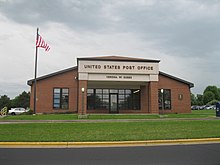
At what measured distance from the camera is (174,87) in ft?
114

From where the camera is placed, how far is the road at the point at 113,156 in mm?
7379

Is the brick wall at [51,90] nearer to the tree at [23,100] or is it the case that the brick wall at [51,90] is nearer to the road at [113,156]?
the road at [113,156]

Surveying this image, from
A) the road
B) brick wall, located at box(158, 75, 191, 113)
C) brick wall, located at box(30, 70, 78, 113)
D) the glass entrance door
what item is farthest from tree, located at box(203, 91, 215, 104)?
the road

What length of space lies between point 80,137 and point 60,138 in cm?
87

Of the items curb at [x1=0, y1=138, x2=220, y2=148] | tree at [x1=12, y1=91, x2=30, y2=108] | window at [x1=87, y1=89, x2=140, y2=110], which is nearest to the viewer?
curb at [x1=0, y1=138, x2=220, y2=148]

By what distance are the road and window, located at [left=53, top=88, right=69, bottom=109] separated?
Answer: 74.5 ft

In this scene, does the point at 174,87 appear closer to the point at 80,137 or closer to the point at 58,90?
the point at 58,90

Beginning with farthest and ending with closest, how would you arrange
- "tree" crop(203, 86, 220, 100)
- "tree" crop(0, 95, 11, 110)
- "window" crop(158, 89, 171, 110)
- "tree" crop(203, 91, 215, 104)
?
"tree" crop(203, 86, 220, 100) → "tree" crop(203, 91, 215, 104) → "tree" crop(0, 95, 11, 110) → "window" crop(158, 89, 171, 110)

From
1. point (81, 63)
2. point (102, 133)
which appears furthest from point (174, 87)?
point (102, 133)

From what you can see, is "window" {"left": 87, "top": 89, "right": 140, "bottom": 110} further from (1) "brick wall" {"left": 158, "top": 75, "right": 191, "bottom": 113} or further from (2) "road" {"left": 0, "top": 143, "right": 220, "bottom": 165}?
(2) "road" {"left": 0, "top": 143, "right": 220, "bottom": 165}

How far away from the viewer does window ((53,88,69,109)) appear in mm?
32062

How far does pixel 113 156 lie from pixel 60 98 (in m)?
24.7

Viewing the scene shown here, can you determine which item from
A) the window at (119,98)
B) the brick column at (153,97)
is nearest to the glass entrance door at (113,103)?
the window at (119,98)

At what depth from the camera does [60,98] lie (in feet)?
106
